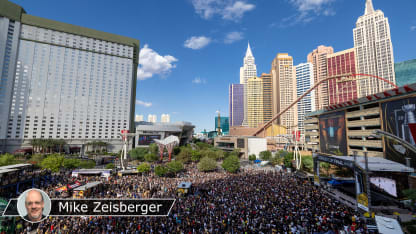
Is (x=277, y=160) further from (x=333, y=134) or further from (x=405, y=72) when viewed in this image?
(x=405, y=72)

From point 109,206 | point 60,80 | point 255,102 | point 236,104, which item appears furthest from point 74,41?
point 236,104

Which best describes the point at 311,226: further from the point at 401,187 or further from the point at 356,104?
the point at 356,104

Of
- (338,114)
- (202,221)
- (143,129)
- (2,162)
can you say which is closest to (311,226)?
(202,221)

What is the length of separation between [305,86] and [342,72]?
83.6ft

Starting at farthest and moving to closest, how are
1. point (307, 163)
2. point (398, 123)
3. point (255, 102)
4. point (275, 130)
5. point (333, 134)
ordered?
point (255, 102)
point (275, 130)
point (333, 134)
point (307, 163)
point (398, 123)

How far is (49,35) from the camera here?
78.9 meters

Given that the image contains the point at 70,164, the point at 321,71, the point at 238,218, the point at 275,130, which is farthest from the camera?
the point at 321,71

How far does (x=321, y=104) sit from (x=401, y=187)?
10081cm

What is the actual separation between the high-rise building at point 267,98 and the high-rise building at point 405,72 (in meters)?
68.4

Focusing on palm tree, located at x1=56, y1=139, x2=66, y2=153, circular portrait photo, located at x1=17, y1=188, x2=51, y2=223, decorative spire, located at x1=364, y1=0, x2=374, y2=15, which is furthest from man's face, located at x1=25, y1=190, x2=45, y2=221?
decorative spire, located at x1=364, y1=0, x2=374, y2=15

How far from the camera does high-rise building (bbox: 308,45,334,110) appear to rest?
113m

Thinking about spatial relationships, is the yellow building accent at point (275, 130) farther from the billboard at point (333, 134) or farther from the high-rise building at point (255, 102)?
the high-rise building at point (255, 102)

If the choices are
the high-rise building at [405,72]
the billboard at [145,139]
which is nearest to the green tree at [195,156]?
the billboard at [145,139]

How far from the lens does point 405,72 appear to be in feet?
321
